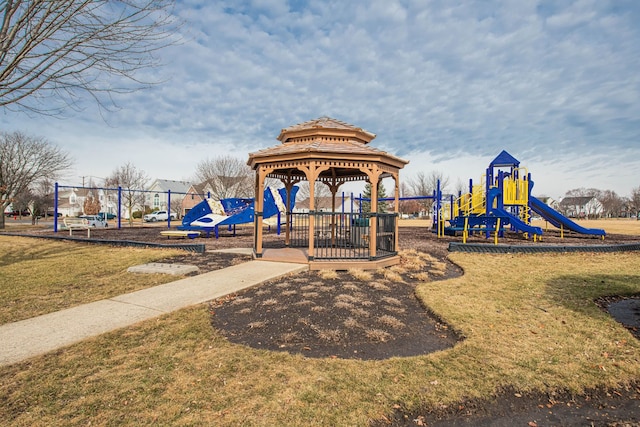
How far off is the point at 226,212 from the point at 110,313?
559 inches

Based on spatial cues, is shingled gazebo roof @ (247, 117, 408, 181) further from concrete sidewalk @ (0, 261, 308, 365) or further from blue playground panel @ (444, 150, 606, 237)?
blue playground panel @ (444, 150, 606, 237)

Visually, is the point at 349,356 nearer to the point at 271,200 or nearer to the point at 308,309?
the point at 308,309

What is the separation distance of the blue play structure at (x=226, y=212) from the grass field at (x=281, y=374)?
1267cm

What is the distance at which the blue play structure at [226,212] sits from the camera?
17.8 meters

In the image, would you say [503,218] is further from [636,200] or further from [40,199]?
[636,200]

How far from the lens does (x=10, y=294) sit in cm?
643

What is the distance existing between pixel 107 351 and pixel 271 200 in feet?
50.6

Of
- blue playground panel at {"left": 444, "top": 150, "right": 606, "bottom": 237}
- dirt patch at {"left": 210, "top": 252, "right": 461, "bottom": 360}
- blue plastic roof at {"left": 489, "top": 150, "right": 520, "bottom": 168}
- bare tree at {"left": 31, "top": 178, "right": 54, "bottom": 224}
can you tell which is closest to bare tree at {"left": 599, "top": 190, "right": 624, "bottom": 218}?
blue playground panel at {"left": 444, "top": 150, "right": 606, "bottom": 237}

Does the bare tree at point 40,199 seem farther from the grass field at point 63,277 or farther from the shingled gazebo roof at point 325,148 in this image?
the shingled gazebo roof at point 325,148

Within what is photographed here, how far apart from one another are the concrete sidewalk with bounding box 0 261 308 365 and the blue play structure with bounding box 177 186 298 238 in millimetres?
9891

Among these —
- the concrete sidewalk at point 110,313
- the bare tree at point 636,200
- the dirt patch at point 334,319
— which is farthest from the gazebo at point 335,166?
the bare tree at point 636,200

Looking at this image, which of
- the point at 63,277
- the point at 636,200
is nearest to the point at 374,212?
Answer: the point at 63,277

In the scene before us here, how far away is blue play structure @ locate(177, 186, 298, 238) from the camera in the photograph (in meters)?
17.8

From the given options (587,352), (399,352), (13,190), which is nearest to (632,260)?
(587,352)
